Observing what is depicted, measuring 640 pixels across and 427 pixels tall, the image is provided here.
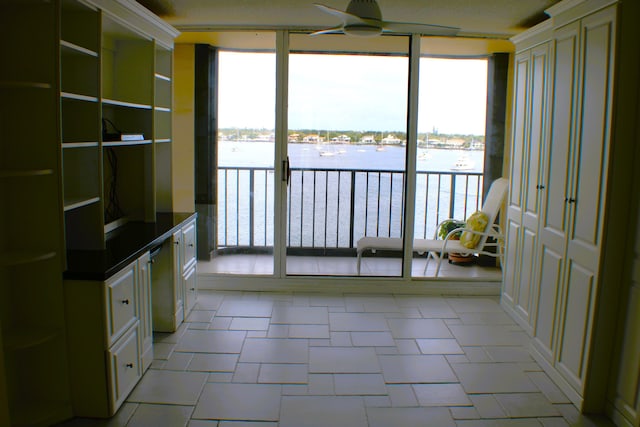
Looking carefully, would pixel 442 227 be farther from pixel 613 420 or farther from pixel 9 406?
pixel 9 406

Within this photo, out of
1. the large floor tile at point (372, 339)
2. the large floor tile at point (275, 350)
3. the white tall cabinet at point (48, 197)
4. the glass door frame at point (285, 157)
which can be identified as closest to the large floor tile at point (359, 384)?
the large floor tile at point (275, 350)

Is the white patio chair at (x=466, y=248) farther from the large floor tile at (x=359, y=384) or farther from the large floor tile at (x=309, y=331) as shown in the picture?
the large floor tile at (x=359, y=384)

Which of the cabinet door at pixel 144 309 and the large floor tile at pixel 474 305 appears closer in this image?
the cabinet door at pixel 144 309

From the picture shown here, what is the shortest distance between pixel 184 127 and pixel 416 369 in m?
2.98

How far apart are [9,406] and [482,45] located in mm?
4515

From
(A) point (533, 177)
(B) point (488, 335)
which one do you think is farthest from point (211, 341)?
(A) point (533, 177)

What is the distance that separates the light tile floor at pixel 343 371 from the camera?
2809mm

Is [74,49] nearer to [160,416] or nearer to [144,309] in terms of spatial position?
[144,309]

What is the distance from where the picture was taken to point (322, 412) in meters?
2.84

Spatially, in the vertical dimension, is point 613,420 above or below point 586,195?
below

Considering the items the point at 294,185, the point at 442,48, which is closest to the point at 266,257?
the point at 294,185

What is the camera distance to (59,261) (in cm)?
254

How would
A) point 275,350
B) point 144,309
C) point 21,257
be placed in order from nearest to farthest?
point 21,257 → point 144,309 → point 275,350

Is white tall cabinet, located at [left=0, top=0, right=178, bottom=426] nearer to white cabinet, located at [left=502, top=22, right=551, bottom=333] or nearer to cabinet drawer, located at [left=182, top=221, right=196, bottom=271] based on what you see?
cabinet drawer, located at [left=182, top=221, right=196, bottom=271]
